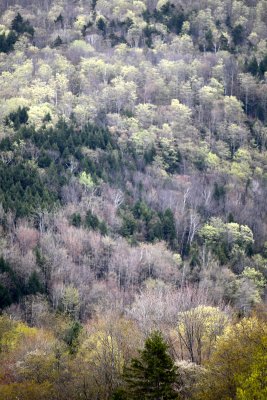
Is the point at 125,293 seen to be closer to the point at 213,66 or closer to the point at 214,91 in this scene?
the point at 214,91

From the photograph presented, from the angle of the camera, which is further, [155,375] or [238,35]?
[238,35]

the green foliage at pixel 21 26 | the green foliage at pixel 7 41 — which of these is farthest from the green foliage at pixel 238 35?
the green foliage at pixel 7 41

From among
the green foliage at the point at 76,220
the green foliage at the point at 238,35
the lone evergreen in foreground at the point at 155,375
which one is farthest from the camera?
the green foliage at the point at 238,35

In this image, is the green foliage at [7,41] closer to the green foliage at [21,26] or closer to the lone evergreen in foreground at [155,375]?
the green foliage at [21,26]

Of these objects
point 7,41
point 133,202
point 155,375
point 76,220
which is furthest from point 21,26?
point 155,375

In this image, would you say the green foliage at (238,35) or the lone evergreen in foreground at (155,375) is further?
the green foliage at (238,35)

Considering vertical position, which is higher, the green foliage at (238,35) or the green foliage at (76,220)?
the green foliage at (238,35)

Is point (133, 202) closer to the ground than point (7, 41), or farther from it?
closer to the ground

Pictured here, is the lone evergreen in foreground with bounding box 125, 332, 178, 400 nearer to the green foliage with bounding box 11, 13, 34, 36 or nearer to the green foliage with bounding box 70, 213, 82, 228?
the green foliage with bounding box 70, 213, 82, 228

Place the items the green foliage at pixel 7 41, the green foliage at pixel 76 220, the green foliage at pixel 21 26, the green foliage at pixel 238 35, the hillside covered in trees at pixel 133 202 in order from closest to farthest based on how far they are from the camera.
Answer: the hillside covered in trees at pixel 133 202 < the green foliage at pixel 76 220 < the green foliage at pixel 7 41 < the green foliage at pixel 21 26 < the green foliage at pixel 238 35

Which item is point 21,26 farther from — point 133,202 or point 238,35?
point 133,202
